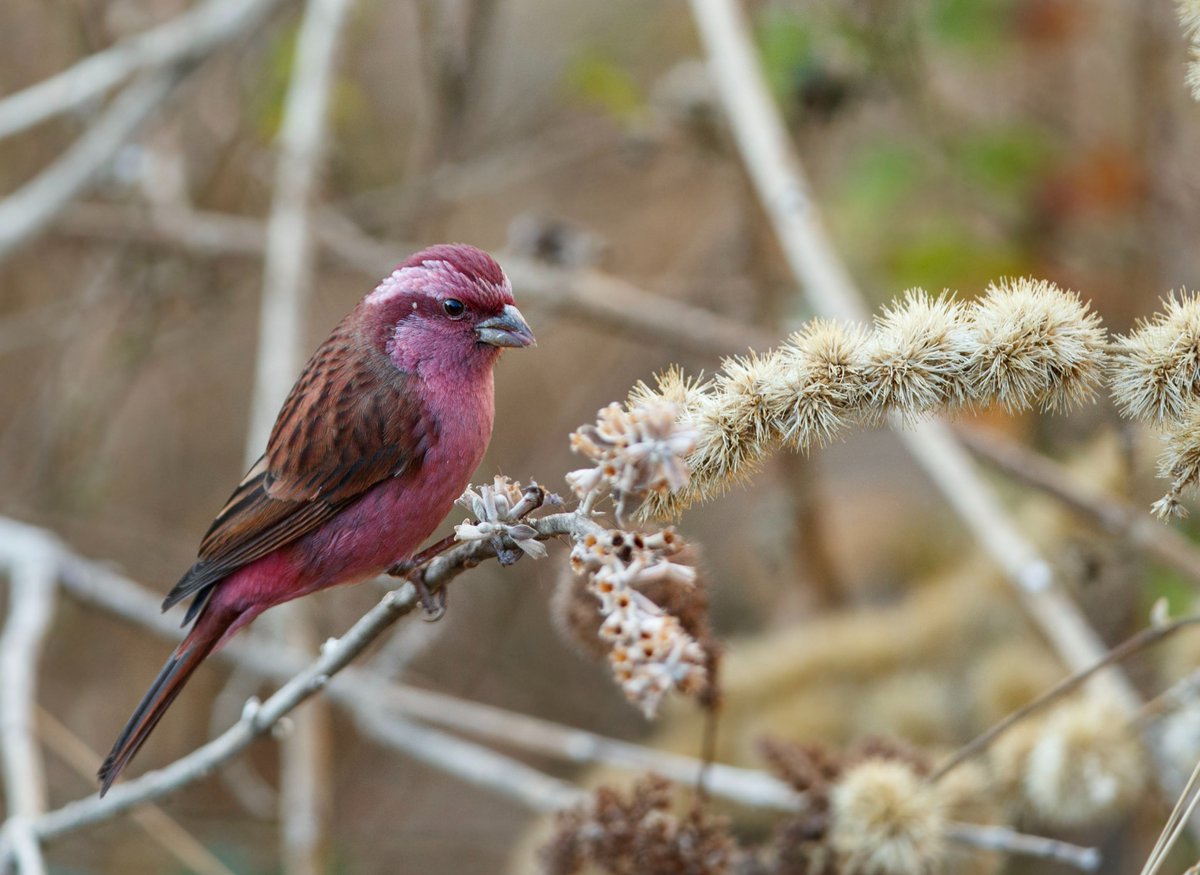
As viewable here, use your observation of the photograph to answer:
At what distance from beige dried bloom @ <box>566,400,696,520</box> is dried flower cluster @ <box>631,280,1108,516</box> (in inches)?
6.1

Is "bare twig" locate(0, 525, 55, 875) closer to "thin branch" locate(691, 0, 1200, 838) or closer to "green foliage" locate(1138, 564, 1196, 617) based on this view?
"thin branch" locate(691, 0, 1200, 838)

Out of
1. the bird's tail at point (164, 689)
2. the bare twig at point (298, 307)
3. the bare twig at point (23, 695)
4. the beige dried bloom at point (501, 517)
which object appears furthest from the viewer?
the bare twig at point (298, 307)

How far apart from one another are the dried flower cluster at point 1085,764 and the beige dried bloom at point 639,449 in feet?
6.11

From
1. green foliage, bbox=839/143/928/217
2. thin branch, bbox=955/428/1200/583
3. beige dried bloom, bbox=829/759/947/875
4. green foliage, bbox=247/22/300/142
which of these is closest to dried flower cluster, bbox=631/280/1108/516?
beige dried bloom, bbox=829/759/947/875

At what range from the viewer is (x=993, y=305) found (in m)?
1.80

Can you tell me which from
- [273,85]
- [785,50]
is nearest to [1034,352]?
[785,50]

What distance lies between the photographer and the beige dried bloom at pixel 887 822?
2654 millimetres

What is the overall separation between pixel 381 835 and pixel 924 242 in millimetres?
3840

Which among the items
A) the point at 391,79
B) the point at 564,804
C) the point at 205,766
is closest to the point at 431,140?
the point at 391,79

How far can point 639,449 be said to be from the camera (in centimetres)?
149

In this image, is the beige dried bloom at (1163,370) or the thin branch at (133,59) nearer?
the beige dried bloom at (1163,370)

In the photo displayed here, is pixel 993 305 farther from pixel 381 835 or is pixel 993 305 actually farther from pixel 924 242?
pixel 381 835

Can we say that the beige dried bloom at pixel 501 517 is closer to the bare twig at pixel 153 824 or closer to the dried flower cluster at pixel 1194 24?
the dried flower cluster at pixel 1194 24

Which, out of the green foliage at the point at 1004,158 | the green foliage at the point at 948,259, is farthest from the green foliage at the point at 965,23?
the green foliage at the point at 948,259
